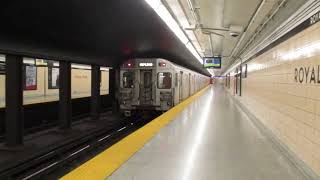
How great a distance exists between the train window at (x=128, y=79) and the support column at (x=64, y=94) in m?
3.02

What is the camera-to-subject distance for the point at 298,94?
168 inches

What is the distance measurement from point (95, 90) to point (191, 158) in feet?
25.9

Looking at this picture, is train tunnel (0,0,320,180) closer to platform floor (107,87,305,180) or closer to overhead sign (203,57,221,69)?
platform floor (107,87,305,180)

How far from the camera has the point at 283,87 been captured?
5.24 metres

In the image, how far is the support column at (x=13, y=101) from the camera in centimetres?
714

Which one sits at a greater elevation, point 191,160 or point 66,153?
point 191,160

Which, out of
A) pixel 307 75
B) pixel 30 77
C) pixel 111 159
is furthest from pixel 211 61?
pixel 111 159

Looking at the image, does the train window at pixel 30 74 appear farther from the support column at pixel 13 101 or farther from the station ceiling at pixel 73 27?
the support column at pixel 13 101

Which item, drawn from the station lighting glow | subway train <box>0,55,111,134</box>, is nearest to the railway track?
subway train <box>0,55,111,134</box>

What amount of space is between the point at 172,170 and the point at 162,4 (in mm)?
3449

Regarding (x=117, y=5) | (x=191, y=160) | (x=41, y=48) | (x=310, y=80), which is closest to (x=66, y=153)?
(x=41, y=48)

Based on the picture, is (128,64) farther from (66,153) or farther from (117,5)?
(117,5)

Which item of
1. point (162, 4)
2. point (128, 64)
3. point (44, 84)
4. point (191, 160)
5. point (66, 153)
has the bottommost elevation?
point (66, 153)

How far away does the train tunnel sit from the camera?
3896mm
